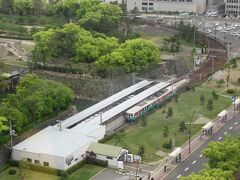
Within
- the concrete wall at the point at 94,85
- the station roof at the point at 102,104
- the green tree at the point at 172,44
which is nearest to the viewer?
the station roof at the point at 102,104

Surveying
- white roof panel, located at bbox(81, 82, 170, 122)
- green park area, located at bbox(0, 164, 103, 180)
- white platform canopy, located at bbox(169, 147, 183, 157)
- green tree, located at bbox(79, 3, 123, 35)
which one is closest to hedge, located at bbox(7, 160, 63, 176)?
green park area, located at bbox(0, 164, 103, 180)

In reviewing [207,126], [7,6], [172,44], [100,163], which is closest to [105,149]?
[100,163]

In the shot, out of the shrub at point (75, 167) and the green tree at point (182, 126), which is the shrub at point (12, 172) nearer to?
the shrub at point (75, 167)

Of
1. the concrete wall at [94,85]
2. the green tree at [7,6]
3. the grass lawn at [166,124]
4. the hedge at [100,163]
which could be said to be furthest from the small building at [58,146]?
the green tree at [7,6]

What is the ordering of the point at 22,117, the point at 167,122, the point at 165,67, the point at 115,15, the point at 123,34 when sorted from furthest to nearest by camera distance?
the point at 115,15 → the point at 123,34 → the point at 165,67 → the point at 167,122 → the point at 22,117

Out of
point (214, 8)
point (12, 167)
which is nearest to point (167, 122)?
point (12, 167)

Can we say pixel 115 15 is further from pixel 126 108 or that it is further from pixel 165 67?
pixel 126 108
